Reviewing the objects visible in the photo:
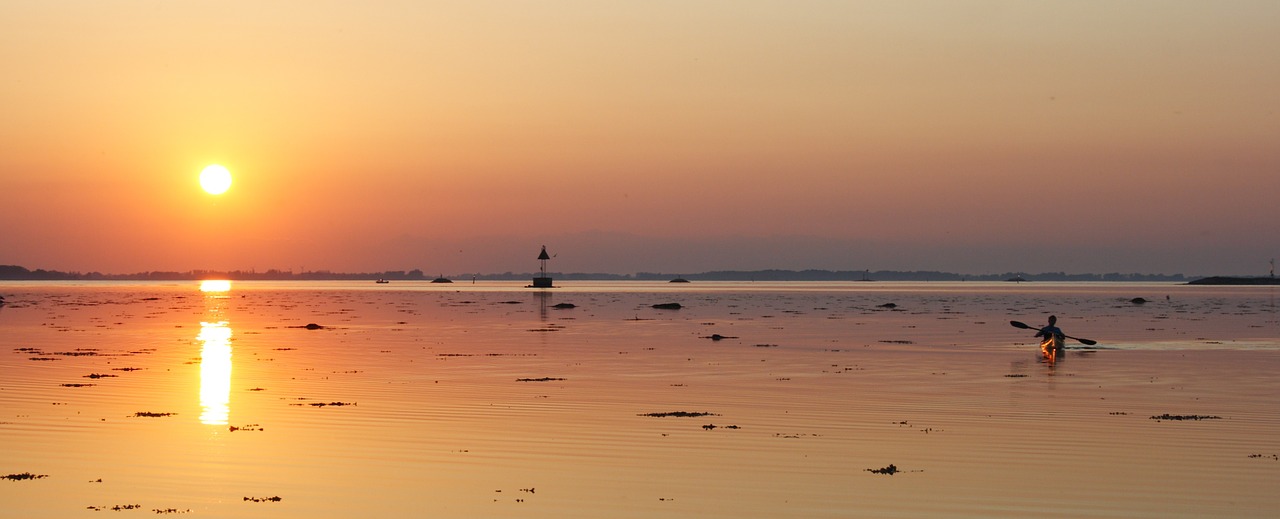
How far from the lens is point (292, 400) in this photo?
2886 centimetres

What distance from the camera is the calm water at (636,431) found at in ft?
53.8

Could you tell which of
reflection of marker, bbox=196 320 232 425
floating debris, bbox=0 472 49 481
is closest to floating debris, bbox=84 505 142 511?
floating debris, bbox=0 472 49 481

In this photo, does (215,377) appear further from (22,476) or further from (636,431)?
(22,476)

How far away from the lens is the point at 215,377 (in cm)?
3497

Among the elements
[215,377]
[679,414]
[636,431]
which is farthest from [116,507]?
[215,377]

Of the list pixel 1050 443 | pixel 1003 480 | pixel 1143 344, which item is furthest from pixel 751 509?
pixel 1143 344

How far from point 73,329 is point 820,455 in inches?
2204

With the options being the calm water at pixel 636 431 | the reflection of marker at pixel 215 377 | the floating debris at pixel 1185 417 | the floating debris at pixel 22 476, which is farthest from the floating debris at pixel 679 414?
the floating debris at pixel 22 476

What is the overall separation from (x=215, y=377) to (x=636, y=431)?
16902 millimetres

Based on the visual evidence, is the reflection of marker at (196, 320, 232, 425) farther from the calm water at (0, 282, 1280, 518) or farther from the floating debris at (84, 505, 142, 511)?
the floating debris at (84, 505, 142, 511)

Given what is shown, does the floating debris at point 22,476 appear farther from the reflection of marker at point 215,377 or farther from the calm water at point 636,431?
the reflection of marker at point 215,377

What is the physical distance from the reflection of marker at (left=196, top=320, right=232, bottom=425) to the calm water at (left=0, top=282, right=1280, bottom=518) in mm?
180

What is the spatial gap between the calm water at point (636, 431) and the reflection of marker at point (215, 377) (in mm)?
180

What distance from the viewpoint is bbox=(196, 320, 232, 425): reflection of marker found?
26094 mm
